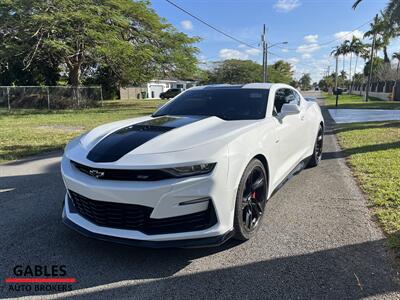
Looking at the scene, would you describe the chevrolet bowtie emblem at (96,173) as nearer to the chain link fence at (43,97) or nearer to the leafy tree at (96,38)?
the leafy tree at (96,38)

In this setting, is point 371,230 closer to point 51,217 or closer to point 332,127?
point 51,217

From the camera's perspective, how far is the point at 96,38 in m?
21.1

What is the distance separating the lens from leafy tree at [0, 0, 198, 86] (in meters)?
20.3

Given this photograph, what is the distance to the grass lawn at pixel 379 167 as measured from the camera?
409 centimetres

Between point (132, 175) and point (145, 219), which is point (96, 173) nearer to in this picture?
point (132, 175)

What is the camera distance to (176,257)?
10.6 ft

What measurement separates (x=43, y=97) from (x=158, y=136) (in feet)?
77.4

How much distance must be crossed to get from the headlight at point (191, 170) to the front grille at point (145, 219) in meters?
0.28

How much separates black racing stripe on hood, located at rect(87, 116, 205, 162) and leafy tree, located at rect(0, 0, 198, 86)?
18.3 m

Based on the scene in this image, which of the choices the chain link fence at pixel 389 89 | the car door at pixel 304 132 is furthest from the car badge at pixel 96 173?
the chain link fence at pixel 389 89

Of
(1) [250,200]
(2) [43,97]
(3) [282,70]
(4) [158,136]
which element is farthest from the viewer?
(3) [282,70]

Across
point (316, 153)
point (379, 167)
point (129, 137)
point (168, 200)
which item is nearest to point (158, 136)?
point (129, 137)

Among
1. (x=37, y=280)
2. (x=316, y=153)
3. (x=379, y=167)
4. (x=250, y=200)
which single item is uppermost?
(x=250, y=200)

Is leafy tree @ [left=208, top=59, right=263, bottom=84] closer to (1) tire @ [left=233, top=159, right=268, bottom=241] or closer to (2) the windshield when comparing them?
(2) the windshield
